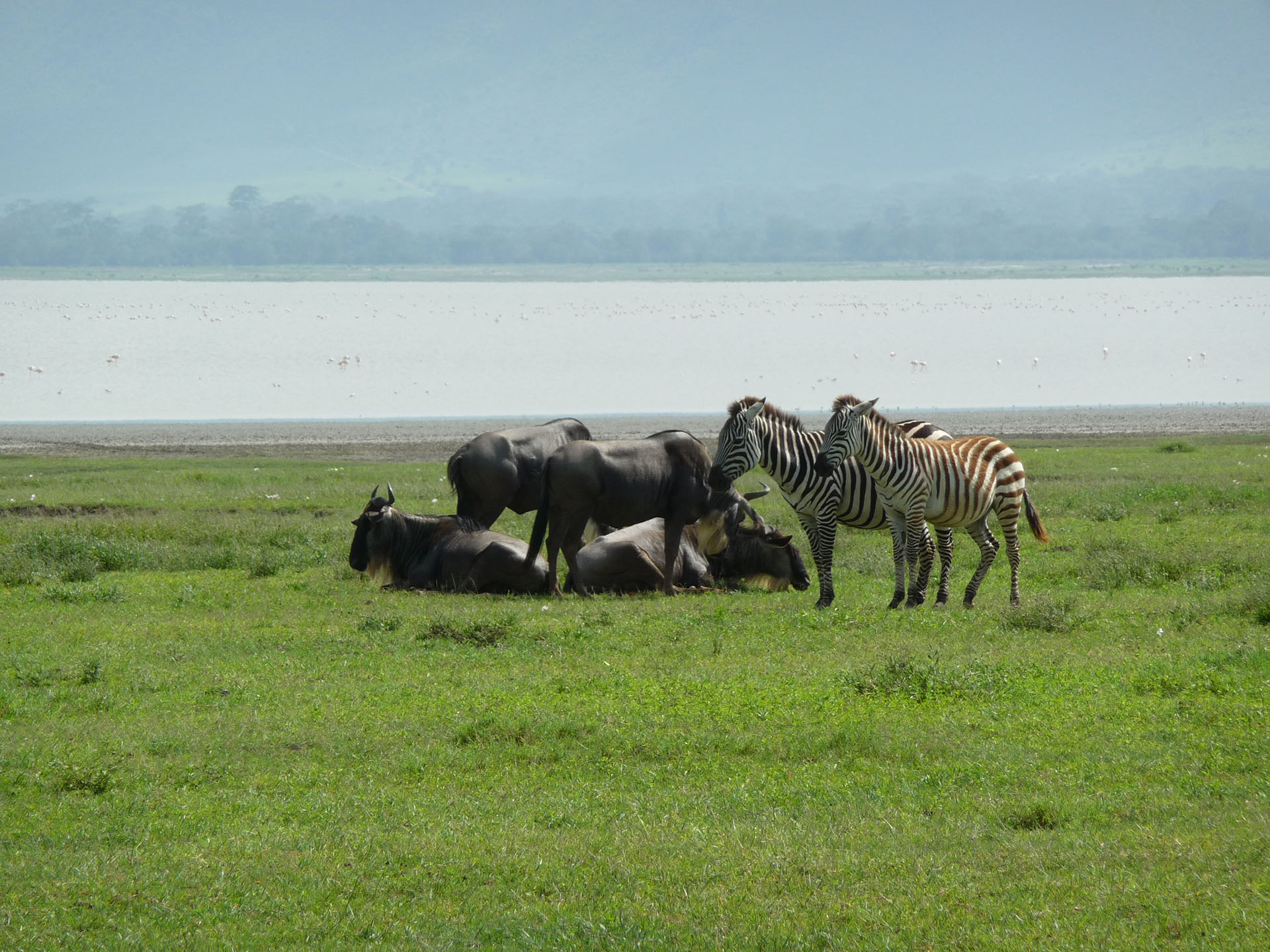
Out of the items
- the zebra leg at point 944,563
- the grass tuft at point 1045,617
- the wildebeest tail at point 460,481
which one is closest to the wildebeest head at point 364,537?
the wildebeest tail at point 460,481

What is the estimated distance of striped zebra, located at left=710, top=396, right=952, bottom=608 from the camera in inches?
551

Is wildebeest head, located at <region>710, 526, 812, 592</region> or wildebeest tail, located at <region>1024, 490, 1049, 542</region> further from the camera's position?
wildebeest head, located at <region>710, 526, 812, 592</region>

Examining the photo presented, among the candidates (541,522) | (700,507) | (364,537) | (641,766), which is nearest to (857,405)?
(700,507)

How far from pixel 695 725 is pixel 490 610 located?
4.96 meters

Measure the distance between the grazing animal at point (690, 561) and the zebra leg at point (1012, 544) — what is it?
249 centimetres

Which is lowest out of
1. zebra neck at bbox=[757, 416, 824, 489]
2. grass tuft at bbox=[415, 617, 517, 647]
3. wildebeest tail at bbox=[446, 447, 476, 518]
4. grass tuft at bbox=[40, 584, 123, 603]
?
grass tuft at bbox=[415, 617, 517, 647]

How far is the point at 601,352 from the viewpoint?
240 ft

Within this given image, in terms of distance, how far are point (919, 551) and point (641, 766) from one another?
19.1 ft

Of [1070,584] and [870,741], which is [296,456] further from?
[870,741]

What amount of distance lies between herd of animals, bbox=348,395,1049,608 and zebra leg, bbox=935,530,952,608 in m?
0.02

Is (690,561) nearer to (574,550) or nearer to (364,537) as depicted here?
(574,550)

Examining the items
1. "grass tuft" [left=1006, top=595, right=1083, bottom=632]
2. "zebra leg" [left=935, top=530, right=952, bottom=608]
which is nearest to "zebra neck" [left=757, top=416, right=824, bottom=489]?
"zebra leg" [left=935, top=530, right=952, bottom=608]

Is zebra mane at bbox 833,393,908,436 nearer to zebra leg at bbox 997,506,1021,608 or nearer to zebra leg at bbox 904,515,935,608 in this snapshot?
zebra leg at bbox 904,515,935,608

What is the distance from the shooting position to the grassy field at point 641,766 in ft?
20.5
